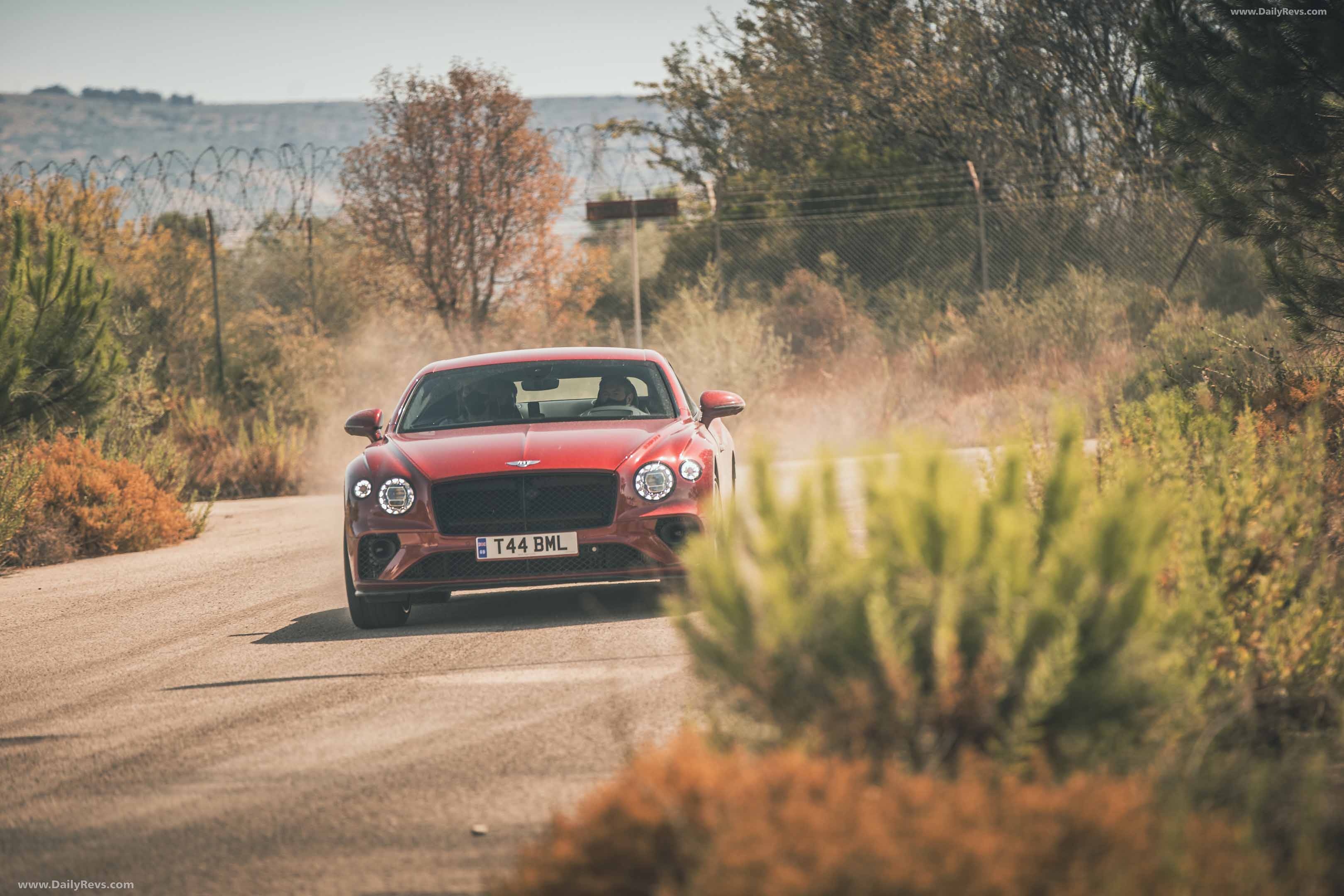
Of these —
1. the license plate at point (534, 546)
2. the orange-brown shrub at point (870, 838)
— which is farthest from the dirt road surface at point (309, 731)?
the orange-brown shrub at point (870, 838)

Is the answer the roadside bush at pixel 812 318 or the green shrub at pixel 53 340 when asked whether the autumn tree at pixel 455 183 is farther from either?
the green shrub at pixel 53 340

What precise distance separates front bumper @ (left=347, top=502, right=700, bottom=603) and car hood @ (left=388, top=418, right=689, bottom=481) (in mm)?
369

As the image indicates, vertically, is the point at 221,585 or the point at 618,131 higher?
the point at 618,131

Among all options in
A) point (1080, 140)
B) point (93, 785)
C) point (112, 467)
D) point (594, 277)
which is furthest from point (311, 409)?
point (93, 785)

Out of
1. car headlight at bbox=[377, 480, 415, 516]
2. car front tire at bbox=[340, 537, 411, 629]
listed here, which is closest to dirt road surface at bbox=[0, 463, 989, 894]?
car front tire at bbox=[340, 537, 411, 629]

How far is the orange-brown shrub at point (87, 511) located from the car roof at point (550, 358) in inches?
186

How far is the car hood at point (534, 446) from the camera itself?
8.34m

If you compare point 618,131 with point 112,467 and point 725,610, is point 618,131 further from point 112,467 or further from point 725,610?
point 725,610

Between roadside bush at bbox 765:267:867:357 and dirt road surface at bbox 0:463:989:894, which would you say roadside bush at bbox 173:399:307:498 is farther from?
dirt road surface at bbox 0:463:989:894

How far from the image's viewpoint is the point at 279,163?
2500 centimetres

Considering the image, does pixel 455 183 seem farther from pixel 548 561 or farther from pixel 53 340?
pixel 548 561

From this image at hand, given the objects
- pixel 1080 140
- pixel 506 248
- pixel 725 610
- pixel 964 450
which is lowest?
pixel 964 450

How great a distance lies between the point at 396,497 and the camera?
836 centimetres

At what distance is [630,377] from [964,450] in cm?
932
